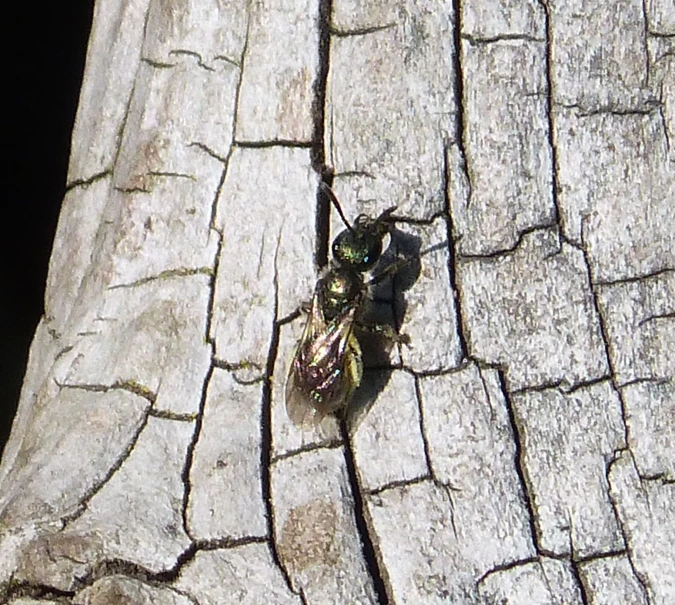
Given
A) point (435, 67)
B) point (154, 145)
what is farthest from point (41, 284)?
point (435, 67)

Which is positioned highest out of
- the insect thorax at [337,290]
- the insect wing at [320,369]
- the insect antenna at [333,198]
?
the insect antenna at [333,198]

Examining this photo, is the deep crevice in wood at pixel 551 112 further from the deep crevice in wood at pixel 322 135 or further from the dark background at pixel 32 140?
the dark background at pixel 32 140

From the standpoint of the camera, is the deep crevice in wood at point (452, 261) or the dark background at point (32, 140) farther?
the dark background at point (32, 140)

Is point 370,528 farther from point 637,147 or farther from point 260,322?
point 637,147

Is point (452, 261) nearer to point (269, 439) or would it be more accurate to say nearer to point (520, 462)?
point (520, 462)

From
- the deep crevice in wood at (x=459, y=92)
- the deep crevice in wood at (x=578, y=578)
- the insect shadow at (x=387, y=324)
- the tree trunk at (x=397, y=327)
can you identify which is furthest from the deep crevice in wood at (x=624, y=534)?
the deep crevice in wood at (x=459, y=92)
